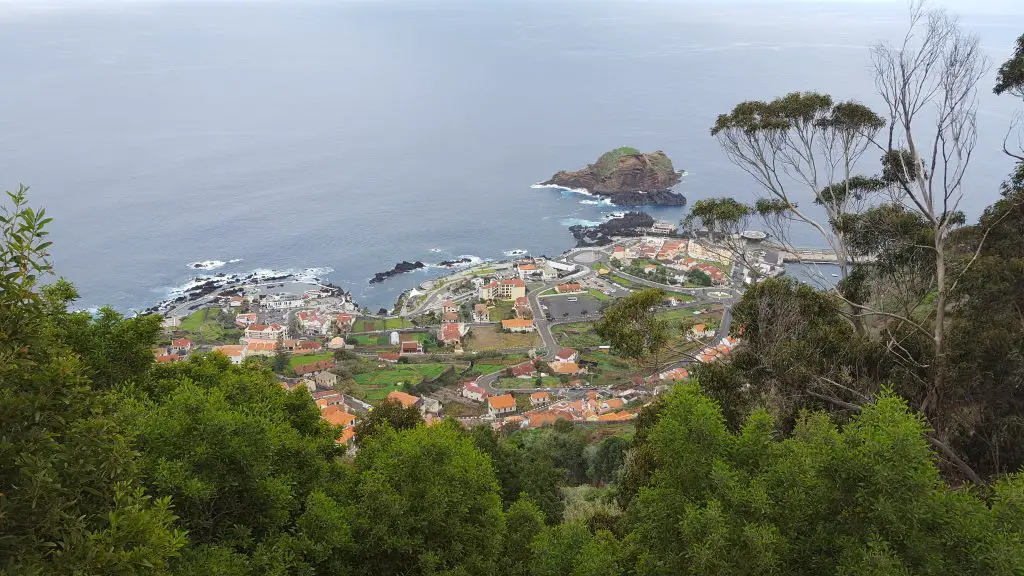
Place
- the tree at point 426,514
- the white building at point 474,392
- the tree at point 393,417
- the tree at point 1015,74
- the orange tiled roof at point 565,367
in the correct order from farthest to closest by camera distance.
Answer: the orange tiled roof at point 565,367 < the white building at point 474,392 < the tree at point 393,417 < the tree at point 1015,74 < the tree at point 426,514

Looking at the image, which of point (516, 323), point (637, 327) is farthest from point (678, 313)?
point (637, 327)

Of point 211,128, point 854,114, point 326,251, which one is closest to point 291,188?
point 326,251

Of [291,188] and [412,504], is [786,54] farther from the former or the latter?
[412,504]

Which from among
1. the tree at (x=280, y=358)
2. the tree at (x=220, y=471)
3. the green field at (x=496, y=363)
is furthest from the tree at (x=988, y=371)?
the tree at (x=280, y=358)

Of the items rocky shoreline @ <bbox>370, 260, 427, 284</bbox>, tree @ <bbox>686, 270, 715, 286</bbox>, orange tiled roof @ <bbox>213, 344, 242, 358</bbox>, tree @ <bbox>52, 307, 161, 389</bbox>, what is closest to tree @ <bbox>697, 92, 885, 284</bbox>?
tree @ <bbox>52, 307, 161, 389</bbox>

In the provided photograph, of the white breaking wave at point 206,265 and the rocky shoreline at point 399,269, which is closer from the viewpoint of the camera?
the white breaking wave at point 206,265

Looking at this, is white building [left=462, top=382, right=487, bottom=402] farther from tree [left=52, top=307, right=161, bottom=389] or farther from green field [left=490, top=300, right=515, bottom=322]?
tree [left=52, top=307, right=161, bottom=389]

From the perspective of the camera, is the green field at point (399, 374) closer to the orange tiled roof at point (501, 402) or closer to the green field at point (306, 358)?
the green field at point (306, 358)
